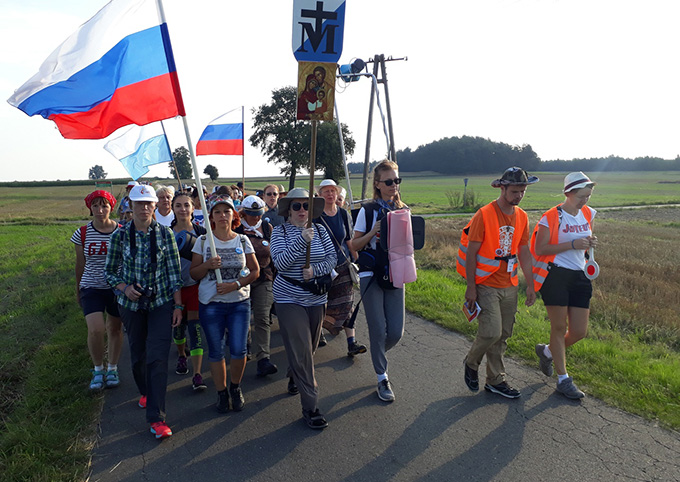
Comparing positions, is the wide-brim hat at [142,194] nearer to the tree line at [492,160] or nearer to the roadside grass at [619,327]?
the roadside grass at [619,327]

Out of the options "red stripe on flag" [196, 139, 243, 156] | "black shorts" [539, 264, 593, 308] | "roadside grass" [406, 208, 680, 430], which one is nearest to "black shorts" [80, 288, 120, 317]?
"roadside grass" [406, 208, 680, 430]

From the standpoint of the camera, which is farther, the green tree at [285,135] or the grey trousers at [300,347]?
the green tree at [285,135]

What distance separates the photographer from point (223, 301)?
4.12 metres

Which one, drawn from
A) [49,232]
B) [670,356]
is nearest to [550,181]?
[49,232]

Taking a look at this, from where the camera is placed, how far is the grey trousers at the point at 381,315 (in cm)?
437

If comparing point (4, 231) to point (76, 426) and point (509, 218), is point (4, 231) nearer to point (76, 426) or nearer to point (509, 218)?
point (76, 426)

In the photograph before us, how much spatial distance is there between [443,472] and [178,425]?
6.98ft

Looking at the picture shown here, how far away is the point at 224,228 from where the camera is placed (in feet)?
14.3

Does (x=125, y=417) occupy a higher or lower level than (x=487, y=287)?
lower

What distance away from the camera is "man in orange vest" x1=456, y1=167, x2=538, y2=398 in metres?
4.18

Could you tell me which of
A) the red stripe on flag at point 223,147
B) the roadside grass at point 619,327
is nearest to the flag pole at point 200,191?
the roadside grass at point 619,327

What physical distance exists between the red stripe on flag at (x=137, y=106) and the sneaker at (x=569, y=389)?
163 inches

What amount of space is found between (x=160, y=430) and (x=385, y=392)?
1.88m

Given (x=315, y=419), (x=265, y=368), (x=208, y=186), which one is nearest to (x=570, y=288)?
(x=315, y=419)
